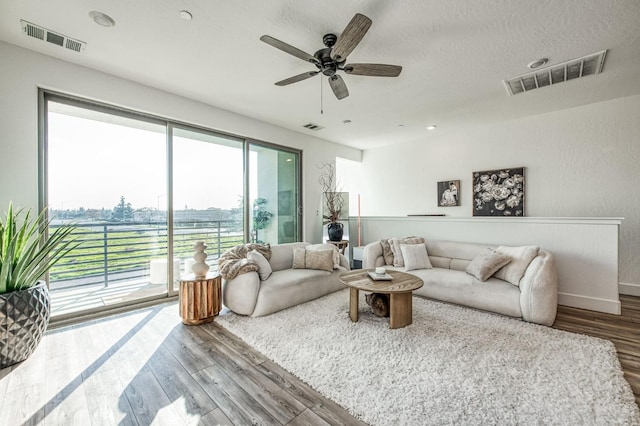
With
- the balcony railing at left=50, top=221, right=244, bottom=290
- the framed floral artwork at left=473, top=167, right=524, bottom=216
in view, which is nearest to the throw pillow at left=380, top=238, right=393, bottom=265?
the framed floral artwork at left=473, top=167, right=524, bottom=216

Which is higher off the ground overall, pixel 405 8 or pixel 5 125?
pixel 405 8

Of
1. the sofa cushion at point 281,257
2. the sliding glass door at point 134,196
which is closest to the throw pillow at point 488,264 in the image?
the sofa cushion at point 281,257

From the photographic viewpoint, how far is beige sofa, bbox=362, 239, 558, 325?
9.43ft

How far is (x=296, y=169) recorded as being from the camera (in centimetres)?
563

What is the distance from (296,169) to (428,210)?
9.88 ft

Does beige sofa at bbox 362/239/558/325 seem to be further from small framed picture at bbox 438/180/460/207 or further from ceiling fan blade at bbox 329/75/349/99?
ceiling fan blade at bbox 329/75/349/99

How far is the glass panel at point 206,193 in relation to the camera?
397 cm

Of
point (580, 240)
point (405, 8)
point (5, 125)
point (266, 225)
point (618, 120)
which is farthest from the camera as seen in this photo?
point (266, 225)

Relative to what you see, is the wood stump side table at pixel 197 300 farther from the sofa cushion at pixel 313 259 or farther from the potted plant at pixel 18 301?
the sofa cushion at pixel 313 259

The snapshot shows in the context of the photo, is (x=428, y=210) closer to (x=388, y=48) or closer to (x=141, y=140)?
(x=388, y=48)

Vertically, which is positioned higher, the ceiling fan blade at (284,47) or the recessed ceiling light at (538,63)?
the recessed ceiling light at (538,63)

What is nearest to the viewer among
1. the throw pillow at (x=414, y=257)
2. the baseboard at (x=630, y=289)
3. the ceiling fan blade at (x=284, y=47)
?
the ceiling fan blade at (x=284, y=47)

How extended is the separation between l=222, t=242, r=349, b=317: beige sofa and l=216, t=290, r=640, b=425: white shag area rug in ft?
0.47

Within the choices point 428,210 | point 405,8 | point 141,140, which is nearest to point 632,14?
point 405,8
